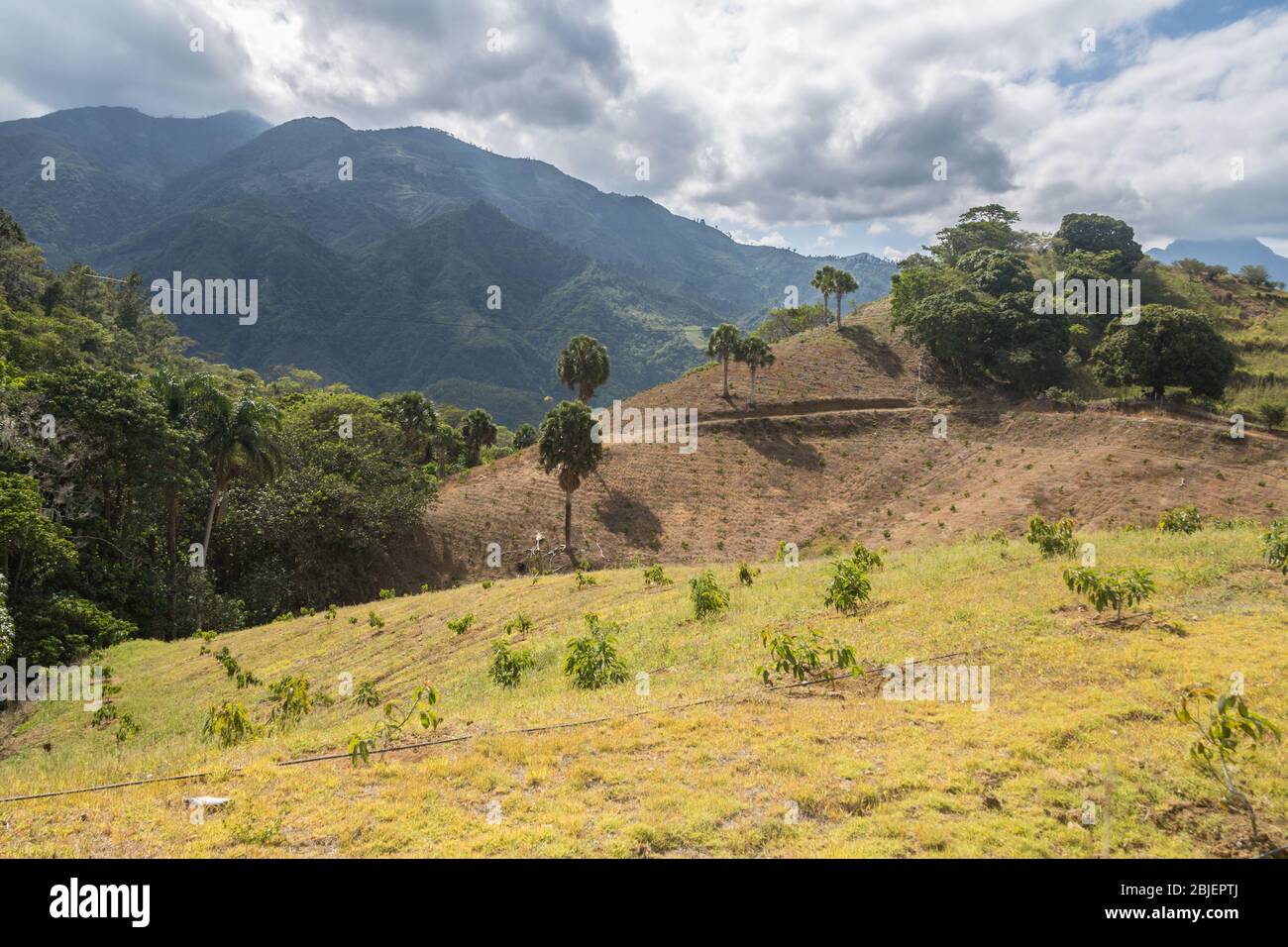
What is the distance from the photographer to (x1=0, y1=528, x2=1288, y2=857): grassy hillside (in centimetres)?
682

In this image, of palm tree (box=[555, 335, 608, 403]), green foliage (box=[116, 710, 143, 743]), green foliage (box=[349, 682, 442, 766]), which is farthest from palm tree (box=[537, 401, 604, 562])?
green foliage (box=[349, 682, 442, 766])

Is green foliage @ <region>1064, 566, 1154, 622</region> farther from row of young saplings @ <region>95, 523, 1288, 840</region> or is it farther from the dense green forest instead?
the dense green forest

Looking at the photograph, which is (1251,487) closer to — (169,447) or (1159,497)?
(1159,497)

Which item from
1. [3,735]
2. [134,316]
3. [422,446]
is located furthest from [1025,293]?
[134,316]

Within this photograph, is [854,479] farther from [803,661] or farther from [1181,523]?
[803,661]

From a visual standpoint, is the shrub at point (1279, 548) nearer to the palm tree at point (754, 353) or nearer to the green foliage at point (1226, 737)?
the green foliage at point (1226, 737)

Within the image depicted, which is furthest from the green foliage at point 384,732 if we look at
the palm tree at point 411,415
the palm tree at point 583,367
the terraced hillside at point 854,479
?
the palm tree at point 411,415

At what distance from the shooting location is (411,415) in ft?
171

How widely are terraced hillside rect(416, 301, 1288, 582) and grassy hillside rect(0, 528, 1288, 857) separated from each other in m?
23.8

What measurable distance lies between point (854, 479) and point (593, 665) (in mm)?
39618

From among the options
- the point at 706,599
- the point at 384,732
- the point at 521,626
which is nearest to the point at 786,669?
the point at 706,599

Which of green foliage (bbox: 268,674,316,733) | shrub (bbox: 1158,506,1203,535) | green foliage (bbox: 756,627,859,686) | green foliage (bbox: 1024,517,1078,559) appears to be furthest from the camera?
shrub (bbox: 1158,506,1203,535)

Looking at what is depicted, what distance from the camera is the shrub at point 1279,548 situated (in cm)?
1441
